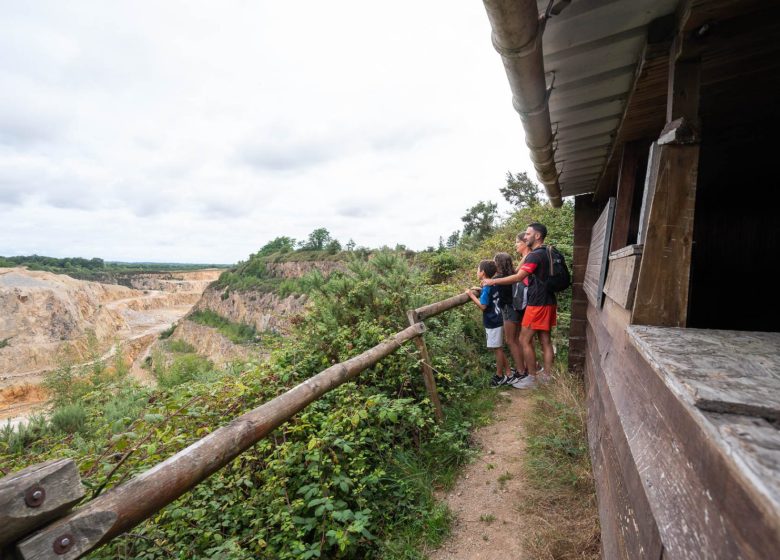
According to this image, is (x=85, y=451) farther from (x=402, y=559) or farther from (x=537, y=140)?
(x=537, y=140)

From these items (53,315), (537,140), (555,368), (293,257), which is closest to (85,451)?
(537,140)

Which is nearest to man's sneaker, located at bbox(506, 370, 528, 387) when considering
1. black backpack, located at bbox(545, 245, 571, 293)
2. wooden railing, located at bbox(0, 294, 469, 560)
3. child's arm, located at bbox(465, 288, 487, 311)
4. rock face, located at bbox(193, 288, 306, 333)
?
child's arm, located at bbox(465, 288, 487, 311)

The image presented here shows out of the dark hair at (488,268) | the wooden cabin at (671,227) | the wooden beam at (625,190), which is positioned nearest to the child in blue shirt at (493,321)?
the dark hair at (488,268)

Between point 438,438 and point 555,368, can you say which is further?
point 555,368

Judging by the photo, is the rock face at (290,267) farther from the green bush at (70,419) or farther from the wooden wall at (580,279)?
the wooden wall at (580,279)

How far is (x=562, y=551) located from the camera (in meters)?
2.31

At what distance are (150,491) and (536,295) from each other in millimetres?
Result: 4334

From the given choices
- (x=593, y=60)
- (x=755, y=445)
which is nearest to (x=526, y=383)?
(x=593, y=60)

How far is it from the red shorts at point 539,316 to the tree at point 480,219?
1326 centimetres

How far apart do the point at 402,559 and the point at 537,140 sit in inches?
118

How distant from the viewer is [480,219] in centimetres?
1975

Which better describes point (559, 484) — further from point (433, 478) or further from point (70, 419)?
point (70, 419)

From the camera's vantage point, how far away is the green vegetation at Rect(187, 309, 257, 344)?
33219 mm

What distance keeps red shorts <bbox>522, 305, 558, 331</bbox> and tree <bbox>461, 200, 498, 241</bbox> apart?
13256 mm
